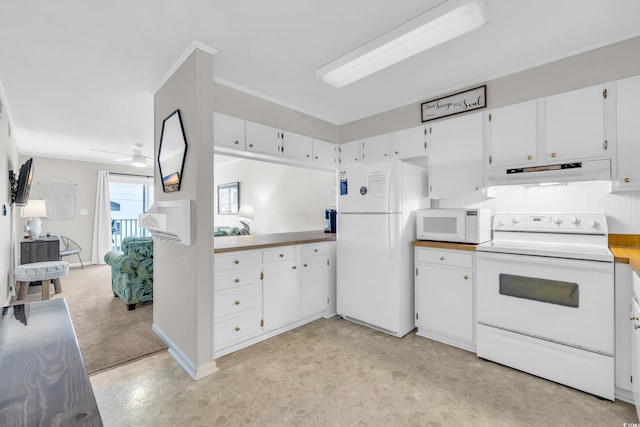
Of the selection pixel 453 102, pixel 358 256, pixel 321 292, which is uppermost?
pixel 453 102

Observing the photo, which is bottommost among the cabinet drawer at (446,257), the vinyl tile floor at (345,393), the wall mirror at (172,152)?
the vinyl tile floor at (345,393)

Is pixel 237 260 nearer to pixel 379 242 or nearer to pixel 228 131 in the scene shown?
pixel 228 131

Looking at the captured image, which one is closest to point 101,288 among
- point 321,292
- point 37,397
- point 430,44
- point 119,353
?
point 119,353

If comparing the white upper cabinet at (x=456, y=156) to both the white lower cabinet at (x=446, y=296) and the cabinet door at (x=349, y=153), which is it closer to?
the white lower cabinet at (x=446, y=296)

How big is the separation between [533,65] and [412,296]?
2.25m

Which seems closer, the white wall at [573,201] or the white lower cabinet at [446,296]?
the white wall at [573,201]

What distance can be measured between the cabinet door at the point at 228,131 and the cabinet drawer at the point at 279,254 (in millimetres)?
1012

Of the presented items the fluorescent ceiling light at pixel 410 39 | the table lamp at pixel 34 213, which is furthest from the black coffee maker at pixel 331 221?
the table lamp at pixel 34 213

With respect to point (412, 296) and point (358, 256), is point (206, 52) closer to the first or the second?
point (358, 256)

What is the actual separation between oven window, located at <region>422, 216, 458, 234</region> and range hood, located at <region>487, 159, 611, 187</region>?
46cm

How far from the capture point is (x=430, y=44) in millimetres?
1959

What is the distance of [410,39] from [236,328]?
100 inches

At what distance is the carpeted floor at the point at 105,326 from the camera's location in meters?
2.47

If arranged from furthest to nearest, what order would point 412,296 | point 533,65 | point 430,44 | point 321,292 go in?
point 321,292 < point 412,296 < point 533,65 < point 430,44
